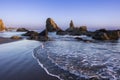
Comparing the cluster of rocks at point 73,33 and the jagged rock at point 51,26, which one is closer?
the cluster of rocks at point 73,33

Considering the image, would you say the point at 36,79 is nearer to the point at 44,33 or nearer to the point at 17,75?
the point at 17,75

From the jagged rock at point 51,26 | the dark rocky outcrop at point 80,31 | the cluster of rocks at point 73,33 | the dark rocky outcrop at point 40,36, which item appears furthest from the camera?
the jagged rock at point 51,26

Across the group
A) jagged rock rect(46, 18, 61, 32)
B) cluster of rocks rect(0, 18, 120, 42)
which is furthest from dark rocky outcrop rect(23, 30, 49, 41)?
jagged rock rect(46, 18, 61, 32)

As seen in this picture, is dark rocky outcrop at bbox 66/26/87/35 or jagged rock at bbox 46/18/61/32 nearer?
dark rocky outcrop at bbox 66/26/87/35

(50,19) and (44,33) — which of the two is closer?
(44,33)

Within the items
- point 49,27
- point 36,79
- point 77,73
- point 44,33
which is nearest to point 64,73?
point 77,73

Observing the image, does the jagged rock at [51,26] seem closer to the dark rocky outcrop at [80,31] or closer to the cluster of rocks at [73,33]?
the cluster of rocks at [73,33]

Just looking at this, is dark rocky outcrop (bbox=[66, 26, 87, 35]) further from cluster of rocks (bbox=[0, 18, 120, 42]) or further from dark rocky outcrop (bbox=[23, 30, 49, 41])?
dark rocky outcrop (bbox=[23, 30, 49, 41])

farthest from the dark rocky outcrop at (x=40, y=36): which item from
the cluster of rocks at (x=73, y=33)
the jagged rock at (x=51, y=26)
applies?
the jagged rock at (x=51, y=26)

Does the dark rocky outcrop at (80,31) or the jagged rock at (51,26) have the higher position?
the jagged rock at (51,26)

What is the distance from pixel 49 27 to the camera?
416ft

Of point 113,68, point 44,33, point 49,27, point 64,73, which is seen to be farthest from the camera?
point 49,27

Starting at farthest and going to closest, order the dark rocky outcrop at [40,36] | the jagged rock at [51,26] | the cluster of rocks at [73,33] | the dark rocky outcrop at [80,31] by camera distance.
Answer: the jagged rock at [51,26], the dark rocky outcrop at [80,31], the cluster of rocks at [73,33], the dark rocky outcrop at [40,36]

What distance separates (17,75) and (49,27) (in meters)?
119
